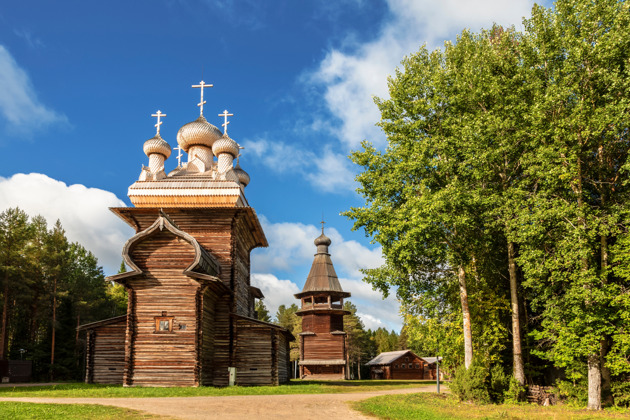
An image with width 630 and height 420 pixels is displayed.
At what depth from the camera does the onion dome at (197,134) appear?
32.6m

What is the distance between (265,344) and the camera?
2688cm

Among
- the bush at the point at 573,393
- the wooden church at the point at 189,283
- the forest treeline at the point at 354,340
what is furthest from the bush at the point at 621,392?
the forest treeline at the point at 354,340

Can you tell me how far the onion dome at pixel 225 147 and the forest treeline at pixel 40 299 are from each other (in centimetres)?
1435

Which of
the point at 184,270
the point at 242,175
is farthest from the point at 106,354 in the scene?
the point at 242,175

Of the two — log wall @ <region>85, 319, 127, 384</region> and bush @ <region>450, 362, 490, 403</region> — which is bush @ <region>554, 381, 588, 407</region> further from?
log wall @ <region>85, 319, 127, 384</region>

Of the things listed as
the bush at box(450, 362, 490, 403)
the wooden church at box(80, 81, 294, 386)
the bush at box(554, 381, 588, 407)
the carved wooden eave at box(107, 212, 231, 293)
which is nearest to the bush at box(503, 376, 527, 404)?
the bush at box(450, 362, 490, 403)

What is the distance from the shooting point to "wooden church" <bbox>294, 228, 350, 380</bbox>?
4391 centimetres

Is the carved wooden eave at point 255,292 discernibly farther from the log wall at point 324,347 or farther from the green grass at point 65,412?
the green grass at point 65,412

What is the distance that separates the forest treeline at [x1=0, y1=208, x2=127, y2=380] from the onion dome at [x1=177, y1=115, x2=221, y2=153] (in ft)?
42.2

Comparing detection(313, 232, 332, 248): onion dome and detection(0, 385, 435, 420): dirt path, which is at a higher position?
detection(313, 232, 332, 248): onion dome

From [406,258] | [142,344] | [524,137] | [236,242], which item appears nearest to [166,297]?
[142,344]

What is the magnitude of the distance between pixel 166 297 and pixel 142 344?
7.89 feet

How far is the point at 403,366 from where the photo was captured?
6262 cm

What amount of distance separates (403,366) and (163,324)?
152 feet
